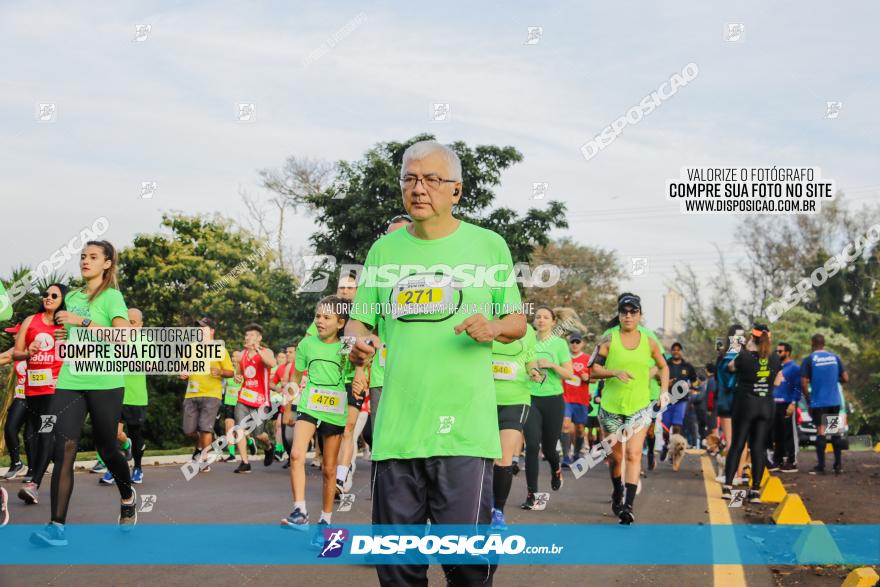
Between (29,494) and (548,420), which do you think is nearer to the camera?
(29,494)

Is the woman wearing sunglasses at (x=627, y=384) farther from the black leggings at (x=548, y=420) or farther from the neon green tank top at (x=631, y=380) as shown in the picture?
the black leggings at (x=548, y=420)

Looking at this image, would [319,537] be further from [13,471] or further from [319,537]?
[13,471]

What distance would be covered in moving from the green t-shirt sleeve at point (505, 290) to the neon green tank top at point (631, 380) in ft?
20.4

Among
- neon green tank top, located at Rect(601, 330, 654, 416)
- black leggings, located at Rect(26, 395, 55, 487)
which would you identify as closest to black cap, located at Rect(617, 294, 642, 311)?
neon green tank top, located at Rect(601, 330, 654, 416)

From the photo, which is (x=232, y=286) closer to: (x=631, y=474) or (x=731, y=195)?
(x=731, y=195)

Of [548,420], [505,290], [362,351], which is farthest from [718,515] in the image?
[362,351]

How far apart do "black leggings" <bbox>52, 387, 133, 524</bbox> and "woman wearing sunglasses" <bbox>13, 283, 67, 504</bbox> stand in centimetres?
161

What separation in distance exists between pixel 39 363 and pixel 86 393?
3.22 metres

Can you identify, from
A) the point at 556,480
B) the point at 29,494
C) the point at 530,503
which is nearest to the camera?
the point at 29,494

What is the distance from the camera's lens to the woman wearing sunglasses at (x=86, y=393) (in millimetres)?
7727

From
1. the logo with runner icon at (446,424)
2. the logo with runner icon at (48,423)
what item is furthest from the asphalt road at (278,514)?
the logo with runner icon at (446,424)

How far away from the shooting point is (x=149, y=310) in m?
37.1

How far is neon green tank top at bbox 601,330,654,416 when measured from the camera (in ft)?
34.1

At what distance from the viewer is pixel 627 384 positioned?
10.5m
